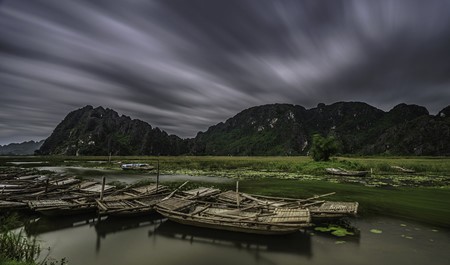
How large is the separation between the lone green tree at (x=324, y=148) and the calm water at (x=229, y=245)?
42276 millimetres

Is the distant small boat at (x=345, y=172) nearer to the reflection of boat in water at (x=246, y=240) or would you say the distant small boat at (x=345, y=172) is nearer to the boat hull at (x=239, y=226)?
the reflection of boat in water at (x=246, y=240)

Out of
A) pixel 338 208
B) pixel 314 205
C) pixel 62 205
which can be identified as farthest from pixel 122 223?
pixel 338 208

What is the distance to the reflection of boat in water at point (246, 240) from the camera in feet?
37.2

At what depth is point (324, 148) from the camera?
56.0m

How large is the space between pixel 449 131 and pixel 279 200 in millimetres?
177247

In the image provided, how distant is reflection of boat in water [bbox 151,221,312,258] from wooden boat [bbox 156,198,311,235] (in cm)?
35

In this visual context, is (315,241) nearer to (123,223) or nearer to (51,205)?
(123,223)

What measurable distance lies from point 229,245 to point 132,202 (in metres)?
8.64

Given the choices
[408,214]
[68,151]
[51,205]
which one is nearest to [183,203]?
[51,205]

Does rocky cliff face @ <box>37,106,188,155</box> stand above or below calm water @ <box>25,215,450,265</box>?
above

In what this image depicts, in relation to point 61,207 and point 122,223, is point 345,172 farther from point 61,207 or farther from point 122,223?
point 61,207

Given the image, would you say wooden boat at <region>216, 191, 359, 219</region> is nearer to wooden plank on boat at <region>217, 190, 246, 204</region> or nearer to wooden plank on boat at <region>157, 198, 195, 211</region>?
wooden plank on boat at <region>217, 190, 246, 204</region>

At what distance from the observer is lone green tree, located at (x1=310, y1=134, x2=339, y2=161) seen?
5533cm

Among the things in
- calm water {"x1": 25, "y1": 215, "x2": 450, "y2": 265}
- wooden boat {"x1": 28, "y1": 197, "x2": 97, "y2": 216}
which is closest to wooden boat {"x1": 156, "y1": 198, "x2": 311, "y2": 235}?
calm water {"x1": 25, "y1": 215, "x2": 450, "y2": 265}
